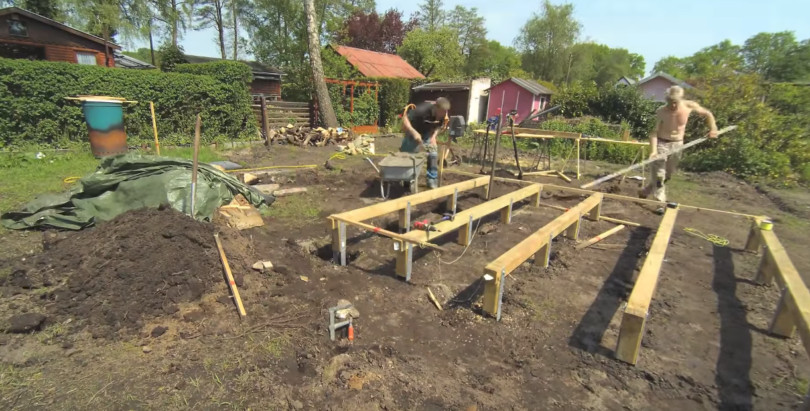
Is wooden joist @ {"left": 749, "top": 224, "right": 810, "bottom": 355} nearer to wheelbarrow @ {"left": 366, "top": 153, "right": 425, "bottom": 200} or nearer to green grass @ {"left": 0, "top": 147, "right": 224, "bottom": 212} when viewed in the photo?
wheelbarrow @ {"left": 366, "top": 153, "right": 425, "bottom": 200}

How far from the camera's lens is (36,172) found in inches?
279

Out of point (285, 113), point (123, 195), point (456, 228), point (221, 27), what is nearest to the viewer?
point (456, 228)

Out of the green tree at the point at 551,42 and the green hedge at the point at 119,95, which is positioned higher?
the green tree at the point at 551,42

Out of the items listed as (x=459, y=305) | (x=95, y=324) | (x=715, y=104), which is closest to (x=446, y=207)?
(x=459, y=305)

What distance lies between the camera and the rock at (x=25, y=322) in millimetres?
2789

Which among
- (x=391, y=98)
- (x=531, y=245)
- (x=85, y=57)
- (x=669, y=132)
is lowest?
(x=531, y=245)

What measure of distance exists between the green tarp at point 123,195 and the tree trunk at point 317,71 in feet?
30.8

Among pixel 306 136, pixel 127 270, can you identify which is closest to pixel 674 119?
pixel 127 270

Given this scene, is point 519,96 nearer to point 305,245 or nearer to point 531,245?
point 305,245

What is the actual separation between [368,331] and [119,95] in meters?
10.4

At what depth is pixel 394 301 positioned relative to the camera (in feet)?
11.5

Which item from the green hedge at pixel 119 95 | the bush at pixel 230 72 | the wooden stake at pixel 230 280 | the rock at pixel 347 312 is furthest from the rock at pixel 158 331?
the bush at pixel 230 72

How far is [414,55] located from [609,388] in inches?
1408

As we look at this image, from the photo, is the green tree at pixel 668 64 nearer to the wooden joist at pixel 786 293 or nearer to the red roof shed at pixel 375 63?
the red roof shed at pixel 375 63
